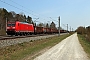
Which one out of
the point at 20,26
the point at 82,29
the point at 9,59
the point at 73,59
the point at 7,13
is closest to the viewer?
the point at 9,59

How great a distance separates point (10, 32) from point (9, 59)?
28.7 metres

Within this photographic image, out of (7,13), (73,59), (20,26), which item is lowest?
(73,59)

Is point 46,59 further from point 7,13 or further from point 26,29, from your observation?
point 7,13

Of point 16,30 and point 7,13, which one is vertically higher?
point 7,13

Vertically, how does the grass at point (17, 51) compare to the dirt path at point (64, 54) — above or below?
above

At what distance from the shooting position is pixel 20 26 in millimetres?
44844

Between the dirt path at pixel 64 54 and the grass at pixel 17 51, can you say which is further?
the dirt path at pixel 64 54

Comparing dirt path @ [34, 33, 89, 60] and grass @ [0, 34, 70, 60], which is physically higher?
grass @ [0, 34, 70, 60]

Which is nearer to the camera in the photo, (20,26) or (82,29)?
(20,26)

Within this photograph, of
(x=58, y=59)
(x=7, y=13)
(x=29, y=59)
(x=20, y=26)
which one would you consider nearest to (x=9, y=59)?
(x=29, y=59)

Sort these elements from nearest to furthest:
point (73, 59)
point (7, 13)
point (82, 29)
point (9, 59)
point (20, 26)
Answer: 1. point (9, 59)
2. point (73, 59)
3. point (20, 26)
4. point (7, 13)
5. point (82, 29)

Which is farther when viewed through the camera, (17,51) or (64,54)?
(17,51)

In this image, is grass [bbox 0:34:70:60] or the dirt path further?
the dirt path

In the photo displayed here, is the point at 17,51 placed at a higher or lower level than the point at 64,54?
higher
